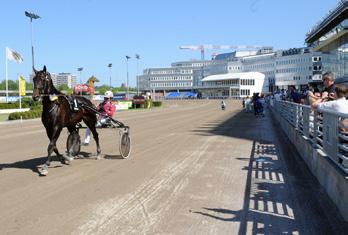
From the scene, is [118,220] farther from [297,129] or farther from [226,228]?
[297,129]

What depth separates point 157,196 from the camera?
307 inches

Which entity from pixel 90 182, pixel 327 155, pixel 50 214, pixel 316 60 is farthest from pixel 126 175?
pixel 316 60

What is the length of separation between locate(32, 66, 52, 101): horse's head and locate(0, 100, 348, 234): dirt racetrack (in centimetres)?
167

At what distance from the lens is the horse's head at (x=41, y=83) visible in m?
9.89

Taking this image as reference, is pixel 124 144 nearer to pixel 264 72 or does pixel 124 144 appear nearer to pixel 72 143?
pixel 72 143

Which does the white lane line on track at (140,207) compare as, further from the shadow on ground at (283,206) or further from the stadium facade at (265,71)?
the stadium facade at (265,71)

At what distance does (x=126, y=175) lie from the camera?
980 centimetres

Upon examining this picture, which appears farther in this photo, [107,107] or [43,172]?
[107,107]

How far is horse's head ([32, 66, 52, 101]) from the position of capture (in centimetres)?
989

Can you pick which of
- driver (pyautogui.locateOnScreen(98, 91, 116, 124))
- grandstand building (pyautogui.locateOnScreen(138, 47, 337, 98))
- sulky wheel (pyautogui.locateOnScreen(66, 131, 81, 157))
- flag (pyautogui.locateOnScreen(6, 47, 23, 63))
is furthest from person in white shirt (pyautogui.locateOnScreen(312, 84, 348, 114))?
grandstand building (pyautogui.locateOnScreen(138, 47, 337, 98))

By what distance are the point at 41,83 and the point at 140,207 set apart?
14.2ft

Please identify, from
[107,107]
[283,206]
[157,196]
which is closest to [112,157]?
[107,107]

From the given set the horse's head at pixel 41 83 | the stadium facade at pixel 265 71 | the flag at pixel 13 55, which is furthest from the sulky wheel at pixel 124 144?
the stadium facade at pixel 265 71

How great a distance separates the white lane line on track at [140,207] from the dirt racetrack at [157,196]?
1 cm
